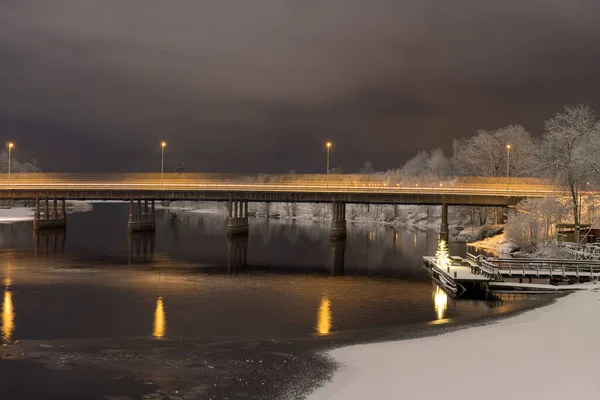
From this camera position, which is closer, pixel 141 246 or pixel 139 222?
pixel 141 246

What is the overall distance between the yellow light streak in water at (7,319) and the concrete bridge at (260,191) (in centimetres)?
5525

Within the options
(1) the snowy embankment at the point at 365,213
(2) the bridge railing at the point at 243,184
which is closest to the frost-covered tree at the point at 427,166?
(1) the snowy embankment at the point at 365,213

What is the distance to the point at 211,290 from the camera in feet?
138

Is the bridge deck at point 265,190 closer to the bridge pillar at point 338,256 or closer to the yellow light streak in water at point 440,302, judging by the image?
the bridge pillar at point 338,256

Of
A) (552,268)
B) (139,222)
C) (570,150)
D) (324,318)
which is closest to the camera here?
(324,318)

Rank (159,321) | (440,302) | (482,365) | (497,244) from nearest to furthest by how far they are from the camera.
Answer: (482,365)
(159,321)
(440,302)
(497,244)

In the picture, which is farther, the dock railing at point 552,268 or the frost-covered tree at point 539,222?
the frost-covered tree at point 539,222

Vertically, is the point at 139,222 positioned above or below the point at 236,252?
above

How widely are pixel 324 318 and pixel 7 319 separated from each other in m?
16.8

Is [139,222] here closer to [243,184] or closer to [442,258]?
[243,184]

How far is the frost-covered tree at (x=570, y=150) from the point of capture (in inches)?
2271

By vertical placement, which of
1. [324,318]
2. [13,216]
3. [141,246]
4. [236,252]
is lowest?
[324,318]

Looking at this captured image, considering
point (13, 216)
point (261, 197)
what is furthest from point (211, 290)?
point (13, 216)

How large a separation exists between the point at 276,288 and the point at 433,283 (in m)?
13.1
